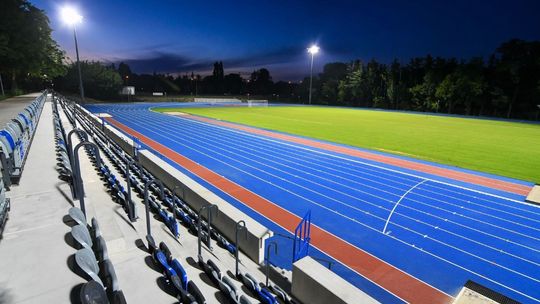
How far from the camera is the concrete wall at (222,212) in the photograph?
20.5 feet

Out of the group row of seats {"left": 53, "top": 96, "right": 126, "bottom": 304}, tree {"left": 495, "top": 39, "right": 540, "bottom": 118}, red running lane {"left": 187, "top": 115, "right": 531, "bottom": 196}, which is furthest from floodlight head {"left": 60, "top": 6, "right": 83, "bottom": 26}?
tree {"left": 495, "top": 39, "right": 540, "bottom": 118}

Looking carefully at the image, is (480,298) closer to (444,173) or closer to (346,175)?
(346,175)

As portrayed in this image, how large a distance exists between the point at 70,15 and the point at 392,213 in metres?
33.8

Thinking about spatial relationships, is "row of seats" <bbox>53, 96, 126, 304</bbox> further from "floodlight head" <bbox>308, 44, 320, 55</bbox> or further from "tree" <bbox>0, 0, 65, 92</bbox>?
"floodlight head" <bbox>308, 44, 320, 55</bbox>

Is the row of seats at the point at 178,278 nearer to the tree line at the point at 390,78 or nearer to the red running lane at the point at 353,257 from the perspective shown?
the red running lane at the point at 353,257

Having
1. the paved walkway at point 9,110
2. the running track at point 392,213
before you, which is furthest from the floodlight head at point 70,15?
the running track at point 392,213

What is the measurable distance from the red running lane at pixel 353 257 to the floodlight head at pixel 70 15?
28084 millimetres

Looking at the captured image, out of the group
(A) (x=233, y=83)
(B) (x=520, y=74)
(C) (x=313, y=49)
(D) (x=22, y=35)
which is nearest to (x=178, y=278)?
(D) (x=22, y=35)

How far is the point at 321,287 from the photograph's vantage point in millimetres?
4453

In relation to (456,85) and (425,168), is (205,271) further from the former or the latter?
(456,85)

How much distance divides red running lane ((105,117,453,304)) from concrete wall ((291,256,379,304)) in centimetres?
188

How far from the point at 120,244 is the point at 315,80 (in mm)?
91100

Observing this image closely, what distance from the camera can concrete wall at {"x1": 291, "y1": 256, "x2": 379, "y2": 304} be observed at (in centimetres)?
410

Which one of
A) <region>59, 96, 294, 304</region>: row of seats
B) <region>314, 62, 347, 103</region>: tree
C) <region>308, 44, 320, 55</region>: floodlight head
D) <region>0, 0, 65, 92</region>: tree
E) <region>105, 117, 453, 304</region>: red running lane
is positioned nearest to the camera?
<region>59, 96, 294, 304</region>: row of seats
